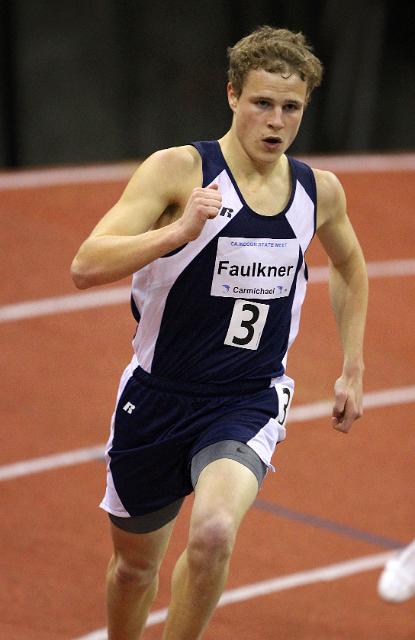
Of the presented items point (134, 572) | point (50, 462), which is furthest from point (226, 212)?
point (50, 462)

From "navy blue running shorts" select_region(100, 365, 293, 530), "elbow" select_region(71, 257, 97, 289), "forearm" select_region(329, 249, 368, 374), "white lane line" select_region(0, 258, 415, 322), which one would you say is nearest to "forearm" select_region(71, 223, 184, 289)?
"elbow" select_region(71, 257, 97, 289)

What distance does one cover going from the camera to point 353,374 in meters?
4.47

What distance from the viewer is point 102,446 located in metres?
7.11

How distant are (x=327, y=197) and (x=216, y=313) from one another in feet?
1.96

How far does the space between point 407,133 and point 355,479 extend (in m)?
6.74

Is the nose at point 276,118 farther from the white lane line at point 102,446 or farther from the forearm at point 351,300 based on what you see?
the white lane line at point 102,446

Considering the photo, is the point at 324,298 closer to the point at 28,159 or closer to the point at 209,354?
the point at 28,159

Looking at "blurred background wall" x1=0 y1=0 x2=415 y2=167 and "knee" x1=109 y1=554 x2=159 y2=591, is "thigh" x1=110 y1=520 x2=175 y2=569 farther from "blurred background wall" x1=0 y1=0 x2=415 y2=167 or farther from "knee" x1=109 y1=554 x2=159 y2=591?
"blurred background wall" x1=0 y1=0 x2=415 y2=167

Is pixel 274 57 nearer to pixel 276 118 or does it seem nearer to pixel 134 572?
pixel 276 118

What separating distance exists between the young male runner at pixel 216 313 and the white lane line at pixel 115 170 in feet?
22.2

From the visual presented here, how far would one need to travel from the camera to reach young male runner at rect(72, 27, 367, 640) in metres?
3.94

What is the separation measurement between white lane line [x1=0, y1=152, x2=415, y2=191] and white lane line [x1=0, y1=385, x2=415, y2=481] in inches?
158

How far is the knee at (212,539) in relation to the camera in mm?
3715

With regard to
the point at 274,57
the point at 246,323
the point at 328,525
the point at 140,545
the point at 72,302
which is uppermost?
the point at 274,57
